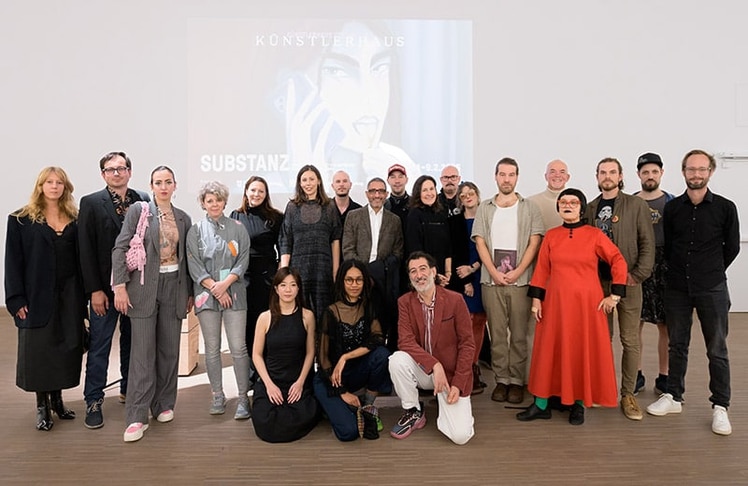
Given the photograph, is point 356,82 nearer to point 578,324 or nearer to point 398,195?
point 398,195

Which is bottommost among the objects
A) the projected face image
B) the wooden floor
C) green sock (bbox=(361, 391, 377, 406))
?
the wooden floor

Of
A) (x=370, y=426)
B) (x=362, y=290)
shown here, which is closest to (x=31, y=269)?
(x=362, y=290)

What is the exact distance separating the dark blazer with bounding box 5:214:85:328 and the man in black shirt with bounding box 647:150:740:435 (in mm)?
3481

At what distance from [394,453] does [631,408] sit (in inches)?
57.4

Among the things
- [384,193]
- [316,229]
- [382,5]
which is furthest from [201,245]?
[382,5]

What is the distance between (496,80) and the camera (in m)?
5.93

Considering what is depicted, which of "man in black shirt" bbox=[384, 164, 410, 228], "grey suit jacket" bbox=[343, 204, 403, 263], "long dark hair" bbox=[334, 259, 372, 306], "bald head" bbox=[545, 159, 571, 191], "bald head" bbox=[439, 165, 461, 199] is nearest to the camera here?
"long dark hair" bbox=[334, 259, 372, 306]

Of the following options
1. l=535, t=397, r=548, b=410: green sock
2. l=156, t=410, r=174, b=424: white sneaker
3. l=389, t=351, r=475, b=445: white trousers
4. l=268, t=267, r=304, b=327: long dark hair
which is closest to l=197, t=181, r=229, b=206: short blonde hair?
l=268, t=267, r=304, b=327: long dark hair

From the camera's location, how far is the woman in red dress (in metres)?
2.86

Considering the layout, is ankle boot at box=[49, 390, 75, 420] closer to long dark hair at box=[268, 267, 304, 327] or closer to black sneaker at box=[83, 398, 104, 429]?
black sneaker at box=[83, 398, 104, 429]

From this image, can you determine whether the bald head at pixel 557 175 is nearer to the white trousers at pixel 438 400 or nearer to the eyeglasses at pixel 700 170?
the eyeglasses at pixel 700 170

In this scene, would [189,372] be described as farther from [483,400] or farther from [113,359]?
[483,400]

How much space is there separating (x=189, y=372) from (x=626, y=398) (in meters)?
3.01

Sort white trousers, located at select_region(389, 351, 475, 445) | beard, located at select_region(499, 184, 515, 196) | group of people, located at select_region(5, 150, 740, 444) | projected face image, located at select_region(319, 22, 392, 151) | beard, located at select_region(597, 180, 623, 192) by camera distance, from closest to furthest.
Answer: white trousers, located at select_region(389, 351, 475, 445) → group of people, located at select_region(5, 150, 740, 444) → beard, located at select_region(597, 180, 623, 192) → beard, located at select_region(499, 184, 515, 196) → projected face image, located at select_region(319, 22, 392, 151)
